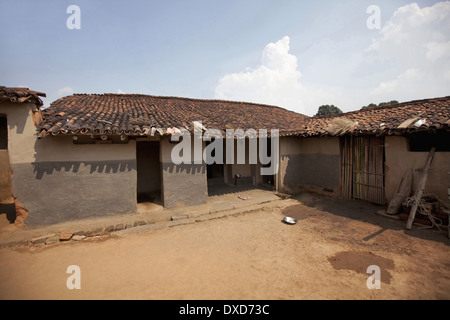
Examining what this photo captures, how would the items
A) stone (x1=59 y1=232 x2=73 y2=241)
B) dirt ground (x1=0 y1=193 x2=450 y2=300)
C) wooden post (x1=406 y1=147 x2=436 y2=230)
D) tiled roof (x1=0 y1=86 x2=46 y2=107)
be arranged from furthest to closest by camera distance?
1. wooden post (x1=406 y1=147 x2=436 y2=230)
2. stone (x1=59 y1=232 x2=73 y2=241)
3. tiled roof (x1=0 y1=86 x2=46 y2=107)
4. dirt ground (x1=0 y1=193 x2=450 y2=300)

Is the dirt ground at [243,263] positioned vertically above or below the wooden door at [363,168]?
below

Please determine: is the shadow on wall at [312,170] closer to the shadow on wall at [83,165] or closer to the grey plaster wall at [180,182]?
the grey plaster wall at [180,182]

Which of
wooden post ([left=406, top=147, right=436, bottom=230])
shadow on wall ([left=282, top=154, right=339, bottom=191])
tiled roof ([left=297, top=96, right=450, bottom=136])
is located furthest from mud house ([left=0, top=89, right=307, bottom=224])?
wooden post ([left=406, top=147, right=436, bottom=230])

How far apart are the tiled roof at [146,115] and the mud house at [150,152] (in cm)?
4

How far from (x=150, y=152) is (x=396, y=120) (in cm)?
1118

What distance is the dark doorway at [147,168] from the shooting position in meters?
10.6

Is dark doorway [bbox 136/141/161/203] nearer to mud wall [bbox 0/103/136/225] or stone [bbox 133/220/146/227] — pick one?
mud wall [bbox 0/103/136/225]

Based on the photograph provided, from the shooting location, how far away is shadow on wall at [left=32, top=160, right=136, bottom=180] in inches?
244

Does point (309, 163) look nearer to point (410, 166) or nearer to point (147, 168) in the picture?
point (410, 166)

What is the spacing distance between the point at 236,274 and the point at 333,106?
3942 centimetres

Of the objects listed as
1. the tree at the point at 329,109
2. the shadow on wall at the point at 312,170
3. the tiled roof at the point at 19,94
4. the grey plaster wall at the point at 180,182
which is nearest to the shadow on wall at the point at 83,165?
the grey plaster wall at the point at 180,182

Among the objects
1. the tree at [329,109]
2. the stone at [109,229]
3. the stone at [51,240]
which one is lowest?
the stone at [51,240]

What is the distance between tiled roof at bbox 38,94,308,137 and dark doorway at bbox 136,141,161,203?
2069 millimetres
